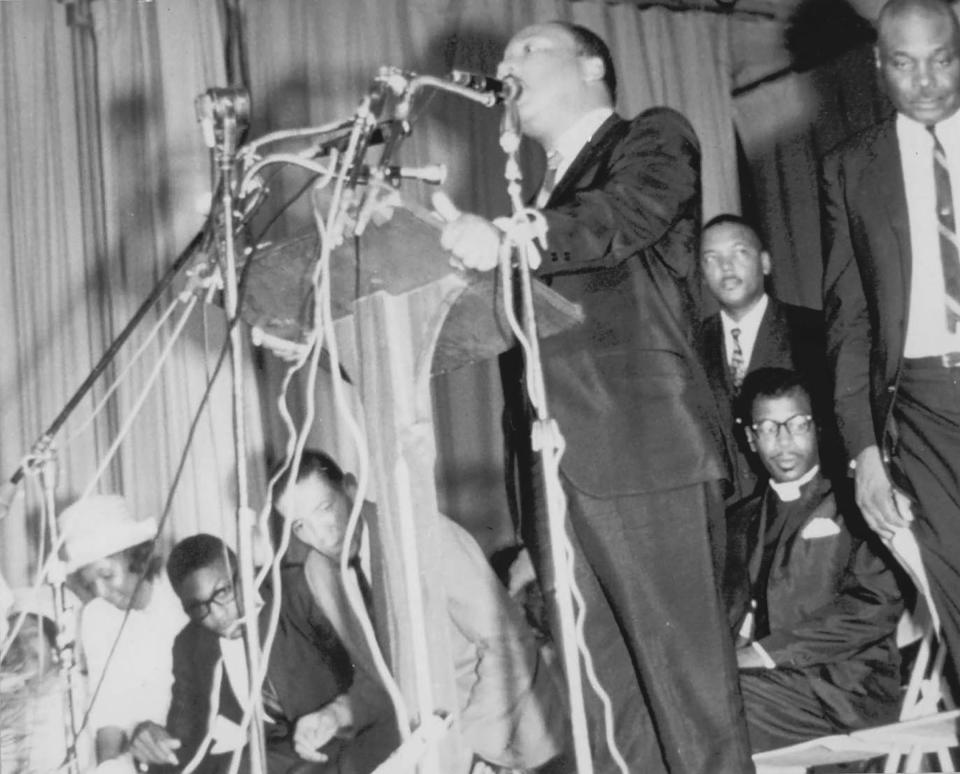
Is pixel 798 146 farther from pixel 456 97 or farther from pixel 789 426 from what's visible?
pixel 789 426

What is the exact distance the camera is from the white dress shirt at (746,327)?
4.48 meters

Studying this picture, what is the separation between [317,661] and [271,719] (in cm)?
22

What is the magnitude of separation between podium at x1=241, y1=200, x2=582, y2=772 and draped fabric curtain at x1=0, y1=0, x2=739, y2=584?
105 inches

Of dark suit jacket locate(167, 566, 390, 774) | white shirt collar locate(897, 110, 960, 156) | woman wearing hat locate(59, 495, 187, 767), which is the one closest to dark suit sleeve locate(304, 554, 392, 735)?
dark suit jacket locate(167, 566, 390, 774)

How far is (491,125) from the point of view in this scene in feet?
20.1

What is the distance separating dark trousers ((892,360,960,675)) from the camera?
2576 millimetres

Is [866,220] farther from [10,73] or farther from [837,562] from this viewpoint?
[10,73]

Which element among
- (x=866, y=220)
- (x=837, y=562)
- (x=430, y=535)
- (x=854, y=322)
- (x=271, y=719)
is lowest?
(x=271, y=719)

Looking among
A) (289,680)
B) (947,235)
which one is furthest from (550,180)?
(289,680)

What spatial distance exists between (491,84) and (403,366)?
1.41 feet

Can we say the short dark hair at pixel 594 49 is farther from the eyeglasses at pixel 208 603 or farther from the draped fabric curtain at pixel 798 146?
the draped fabric curtain at pixel 798 146

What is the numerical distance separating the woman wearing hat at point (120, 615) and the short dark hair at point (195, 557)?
100mm

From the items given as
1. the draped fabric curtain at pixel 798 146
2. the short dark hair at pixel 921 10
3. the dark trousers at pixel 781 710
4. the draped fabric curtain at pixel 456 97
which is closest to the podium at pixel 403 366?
the short dark hair at pixel 921 10

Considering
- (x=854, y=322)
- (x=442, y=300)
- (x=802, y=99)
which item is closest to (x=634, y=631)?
(x=442, y=300)
